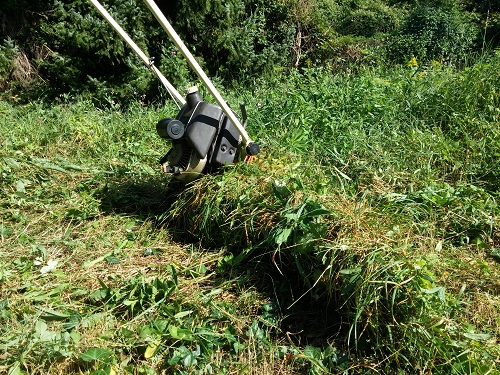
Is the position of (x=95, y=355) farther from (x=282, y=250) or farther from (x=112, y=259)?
(x=282, y=250)

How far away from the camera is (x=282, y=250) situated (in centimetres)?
281

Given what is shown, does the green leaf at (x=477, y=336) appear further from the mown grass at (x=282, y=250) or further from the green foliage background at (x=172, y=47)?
the green foliage background at (x=172, y=47)

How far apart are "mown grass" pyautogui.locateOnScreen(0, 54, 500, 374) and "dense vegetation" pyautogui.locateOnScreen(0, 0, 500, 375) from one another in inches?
0.4

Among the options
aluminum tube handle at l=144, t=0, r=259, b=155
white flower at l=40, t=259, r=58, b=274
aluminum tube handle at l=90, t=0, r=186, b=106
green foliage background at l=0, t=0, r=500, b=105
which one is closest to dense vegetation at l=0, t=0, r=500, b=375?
white flower at l=40, t=259, r=58, b=274

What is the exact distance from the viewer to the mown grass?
2.30 meters

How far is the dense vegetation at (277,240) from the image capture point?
2311mm

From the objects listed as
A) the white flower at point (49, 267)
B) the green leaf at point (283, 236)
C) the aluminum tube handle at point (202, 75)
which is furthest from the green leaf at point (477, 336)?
the white flower at point (49, 267)

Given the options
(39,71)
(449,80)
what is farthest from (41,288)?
(39,71)

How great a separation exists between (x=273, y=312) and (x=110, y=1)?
5501 millimetres

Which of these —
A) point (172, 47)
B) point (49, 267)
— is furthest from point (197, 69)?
point (172, 47)

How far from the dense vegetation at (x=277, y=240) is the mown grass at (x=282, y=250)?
1 cm

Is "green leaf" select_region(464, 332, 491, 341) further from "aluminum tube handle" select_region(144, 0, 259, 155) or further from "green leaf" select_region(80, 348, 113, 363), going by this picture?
"aluminum tube handle" select_region(144, 0, 259, 155)

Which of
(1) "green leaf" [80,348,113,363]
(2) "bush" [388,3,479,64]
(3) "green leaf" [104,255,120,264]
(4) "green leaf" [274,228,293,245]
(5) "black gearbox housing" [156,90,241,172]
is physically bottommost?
(2) "bush" [388,3,479,64]

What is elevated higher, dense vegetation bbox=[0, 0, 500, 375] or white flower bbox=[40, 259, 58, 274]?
white flower bbox=[40, 259, 58, 274]
